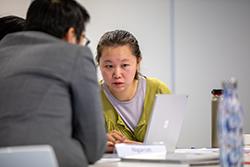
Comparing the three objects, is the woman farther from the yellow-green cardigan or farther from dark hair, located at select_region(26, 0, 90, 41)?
dark hair, located at select_region(26, 0, 90, 41)

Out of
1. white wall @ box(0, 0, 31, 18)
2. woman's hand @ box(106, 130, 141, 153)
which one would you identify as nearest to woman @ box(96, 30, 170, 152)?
woman's hand @ box(106, 130, 141, 153)

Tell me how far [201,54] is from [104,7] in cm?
99

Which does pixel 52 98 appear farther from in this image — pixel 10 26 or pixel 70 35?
pixel 10 26

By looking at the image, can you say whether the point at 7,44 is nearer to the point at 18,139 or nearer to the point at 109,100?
the point at 18,139

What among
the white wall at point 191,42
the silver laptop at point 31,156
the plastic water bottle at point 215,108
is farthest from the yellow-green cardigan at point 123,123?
the white wall at point 191,42

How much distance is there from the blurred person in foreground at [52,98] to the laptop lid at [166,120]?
0.60 metres

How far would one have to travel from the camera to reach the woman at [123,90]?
2.52m

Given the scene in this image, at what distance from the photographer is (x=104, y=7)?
4066 millimetres

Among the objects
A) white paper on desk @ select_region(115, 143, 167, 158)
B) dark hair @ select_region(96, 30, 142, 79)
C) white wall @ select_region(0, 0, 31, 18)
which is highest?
white wall @ select_region(0, 0, 31, 18)

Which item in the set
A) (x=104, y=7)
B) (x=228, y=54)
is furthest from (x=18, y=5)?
(x=228, y=54)

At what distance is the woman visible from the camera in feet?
8.26

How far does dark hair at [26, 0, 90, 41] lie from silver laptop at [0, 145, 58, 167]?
620mm

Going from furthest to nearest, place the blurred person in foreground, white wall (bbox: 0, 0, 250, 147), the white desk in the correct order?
white wall (bbox: 0, 0, 250, 147), the white desk, the blurred person in foreground

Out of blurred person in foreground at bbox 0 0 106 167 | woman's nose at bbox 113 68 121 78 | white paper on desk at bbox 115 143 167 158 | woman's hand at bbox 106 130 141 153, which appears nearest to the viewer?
blurred person in foreground at bbox 0 0 106 167
